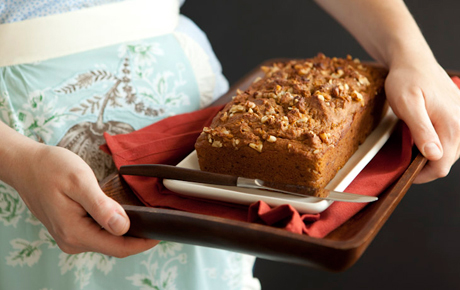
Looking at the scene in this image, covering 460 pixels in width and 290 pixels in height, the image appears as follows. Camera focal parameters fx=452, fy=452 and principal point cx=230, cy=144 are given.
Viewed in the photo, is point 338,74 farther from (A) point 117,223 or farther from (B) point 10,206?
(B) point 10,206

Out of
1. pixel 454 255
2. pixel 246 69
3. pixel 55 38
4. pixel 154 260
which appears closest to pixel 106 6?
pixel 55 38

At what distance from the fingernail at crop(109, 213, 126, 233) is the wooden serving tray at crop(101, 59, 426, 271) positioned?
0.06ft

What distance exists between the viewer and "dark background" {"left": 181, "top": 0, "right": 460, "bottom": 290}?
1810 millimetres

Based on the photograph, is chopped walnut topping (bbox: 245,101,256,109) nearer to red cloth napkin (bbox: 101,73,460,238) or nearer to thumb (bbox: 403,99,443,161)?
red cloth napkin (bbox: 101,73,460,238)

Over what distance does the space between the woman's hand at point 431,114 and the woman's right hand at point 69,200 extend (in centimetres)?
54

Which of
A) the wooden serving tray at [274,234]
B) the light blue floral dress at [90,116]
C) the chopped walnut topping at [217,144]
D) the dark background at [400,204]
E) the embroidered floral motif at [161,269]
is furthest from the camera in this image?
the dark background at [400,204]

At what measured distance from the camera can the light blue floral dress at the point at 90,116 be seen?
927mm

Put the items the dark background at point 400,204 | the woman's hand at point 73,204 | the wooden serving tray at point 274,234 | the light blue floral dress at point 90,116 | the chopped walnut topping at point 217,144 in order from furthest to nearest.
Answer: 1. the dark background at point 400,204
2. the light blue floral dress at point 90,116
3. the chopped walnut topping at point 217,144
4. the woman's hand at point 73,204
5. the wooden serving tray at point 274,234

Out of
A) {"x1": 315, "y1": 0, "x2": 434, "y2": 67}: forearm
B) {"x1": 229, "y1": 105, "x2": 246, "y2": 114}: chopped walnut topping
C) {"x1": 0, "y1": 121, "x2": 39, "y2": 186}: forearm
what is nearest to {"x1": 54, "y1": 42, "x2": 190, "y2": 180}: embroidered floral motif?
{"x1": 0, "y1": 121, "x2": 39, "y2": 186}: forearm

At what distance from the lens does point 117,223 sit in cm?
69

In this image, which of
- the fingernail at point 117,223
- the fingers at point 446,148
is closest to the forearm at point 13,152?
the fingernail at point 117,223

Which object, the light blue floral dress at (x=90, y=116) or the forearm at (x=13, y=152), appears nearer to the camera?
the forearm at (x=13, y=152)

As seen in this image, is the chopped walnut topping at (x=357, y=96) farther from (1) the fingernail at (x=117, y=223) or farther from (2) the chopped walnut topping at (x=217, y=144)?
(1) the fingernail at (x=117, y=223)

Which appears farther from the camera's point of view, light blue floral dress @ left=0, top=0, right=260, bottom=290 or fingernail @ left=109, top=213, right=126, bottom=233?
light blue floral dress @ left=0, top=0, right=260, bottom=290
